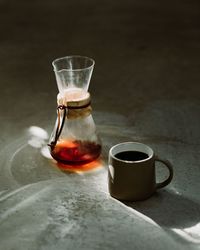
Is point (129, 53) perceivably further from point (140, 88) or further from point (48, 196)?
point (48, 196)

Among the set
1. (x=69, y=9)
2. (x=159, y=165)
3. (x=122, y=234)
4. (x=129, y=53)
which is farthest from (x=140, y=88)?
(x=69, y=9)

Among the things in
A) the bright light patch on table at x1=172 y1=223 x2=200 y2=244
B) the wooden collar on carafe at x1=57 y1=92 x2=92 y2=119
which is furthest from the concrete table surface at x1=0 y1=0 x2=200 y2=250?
the wooden collar on carafe at x1=57 y1=92 x2=92 y2=119

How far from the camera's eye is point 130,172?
1.11 m

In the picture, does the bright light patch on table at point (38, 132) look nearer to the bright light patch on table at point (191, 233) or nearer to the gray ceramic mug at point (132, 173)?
the gray ceramic mug at point (132, 173)

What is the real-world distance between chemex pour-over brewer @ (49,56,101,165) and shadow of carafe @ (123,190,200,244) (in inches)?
7.7

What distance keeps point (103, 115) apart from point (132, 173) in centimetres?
47

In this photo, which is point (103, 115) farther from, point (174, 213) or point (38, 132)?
point (174, 213)

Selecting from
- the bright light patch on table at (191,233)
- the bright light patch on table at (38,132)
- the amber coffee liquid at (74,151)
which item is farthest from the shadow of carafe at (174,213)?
the bright light patch on table at (38,132)

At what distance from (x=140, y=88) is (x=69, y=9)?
3.12 feet

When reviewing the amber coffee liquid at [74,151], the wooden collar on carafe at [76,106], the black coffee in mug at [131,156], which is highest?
the wooden collar on carafe at [76,106]

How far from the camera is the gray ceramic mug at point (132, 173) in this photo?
111 cm

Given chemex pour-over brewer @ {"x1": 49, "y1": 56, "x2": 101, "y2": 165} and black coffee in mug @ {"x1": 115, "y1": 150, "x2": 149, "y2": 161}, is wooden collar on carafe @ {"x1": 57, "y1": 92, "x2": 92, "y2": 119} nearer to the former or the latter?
chemex pour-over brewer @ {"x1": 49, "y1": 56, "x2": 101, "y2": 165}

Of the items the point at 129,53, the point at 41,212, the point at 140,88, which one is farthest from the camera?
the point at 129,53

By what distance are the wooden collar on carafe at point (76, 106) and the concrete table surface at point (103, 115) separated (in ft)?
0.42
